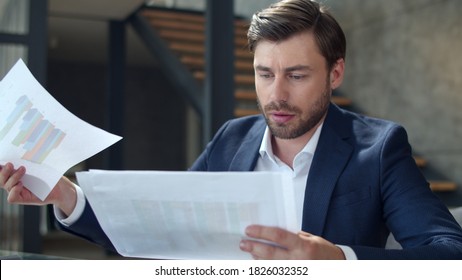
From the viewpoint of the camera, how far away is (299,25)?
1.25m

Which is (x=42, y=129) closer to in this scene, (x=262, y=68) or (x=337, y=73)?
(x=262, y=68)

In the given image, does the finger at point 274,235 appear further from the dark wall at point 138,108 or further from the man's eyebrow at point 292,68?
the dark wall at point 138,108

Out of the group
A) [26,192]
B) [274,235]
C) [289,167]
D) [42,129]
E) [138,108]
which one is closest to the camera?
[274,235]

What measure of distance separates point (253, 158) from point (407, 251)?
497 mm

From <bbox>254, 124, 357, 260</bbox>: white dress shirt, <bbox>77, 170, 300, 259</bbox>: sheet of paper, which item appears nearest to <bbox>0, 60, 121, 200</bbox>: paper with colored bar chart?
<bbox>77, 170, 300, 259</bbox>: sheet of paper

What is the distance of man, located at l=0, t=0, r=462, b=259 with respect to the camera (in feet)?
3.89

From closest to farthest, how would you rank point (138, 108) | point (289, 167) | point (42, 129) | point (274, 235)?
point (274, 235) → point (42, 129) → point (289, 167) → point (138, 108)

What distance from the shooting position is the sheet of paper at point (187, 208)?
81 centimetres

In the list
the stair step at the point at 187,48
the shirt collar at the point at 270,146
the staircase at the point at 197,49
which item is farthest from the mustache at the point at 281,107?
the stair step at the point at 187,48

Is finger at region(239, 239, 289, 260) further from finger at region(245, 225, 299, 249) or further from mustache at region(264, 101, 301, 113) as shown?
mustache at region(264, 101, 301, 113)

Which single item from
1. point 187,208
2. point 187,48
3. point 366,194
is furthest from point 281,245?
point 187,48

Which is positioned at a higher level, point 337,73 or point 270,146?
point 337,73

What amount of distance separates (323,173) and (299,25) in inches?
12.7

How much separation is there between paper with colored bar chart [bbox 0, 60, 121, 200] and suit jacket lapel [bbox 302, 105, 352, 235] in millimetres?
447
